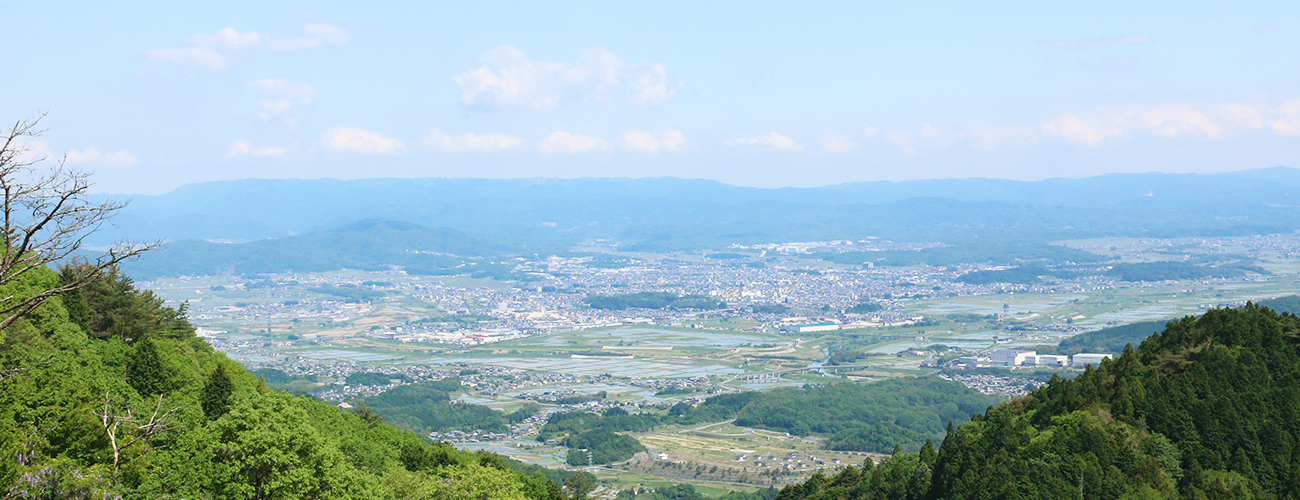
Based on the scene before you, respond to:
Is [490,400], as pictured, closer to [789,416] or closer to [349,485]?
[789,416]

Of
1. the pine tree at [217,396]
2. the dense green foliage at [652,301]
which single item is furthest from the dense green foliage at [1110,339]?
the pine tree at [217,396]

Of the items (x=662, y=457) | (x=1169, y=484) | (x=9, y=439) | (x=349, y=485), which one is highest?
(x=9, y=439)

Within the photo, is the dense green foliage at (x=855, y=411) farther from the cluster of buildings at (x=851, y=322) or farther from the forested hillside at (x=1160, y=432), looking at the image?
the cluster of buildings at (x=851, y=322)

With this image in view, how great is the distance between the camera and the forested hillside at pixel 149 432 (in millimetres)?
16453

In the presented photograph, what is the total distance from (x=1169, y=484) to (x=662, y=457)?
38209 mm

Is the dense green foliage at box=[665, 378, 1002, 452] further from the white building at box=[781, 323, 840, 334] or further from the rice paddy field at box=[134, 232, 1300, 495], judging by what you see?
the white building at box=[781, 323, 840, 334]

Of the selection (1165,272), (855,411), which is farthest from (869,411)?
(1165,272)

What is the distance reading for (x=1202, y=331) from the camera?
3556cm

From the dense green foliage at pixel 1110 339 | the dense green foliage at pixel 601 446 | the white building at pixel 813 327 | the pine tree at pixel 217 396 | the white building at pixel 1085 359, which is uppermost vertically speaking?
the pine tree at pixel 217 396

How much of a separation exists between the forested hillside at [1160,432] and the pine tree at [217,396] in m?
19.0

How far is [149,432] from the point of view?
49.5 feet

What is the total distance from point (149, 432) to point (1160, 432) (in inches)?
1014

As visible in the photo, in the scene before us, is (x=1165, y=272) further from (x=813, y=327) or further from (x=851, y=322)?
(x=813, y=327)

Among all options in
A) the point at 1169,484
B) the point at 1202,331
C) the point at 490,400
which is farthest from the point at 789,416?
the point at 1169,484
